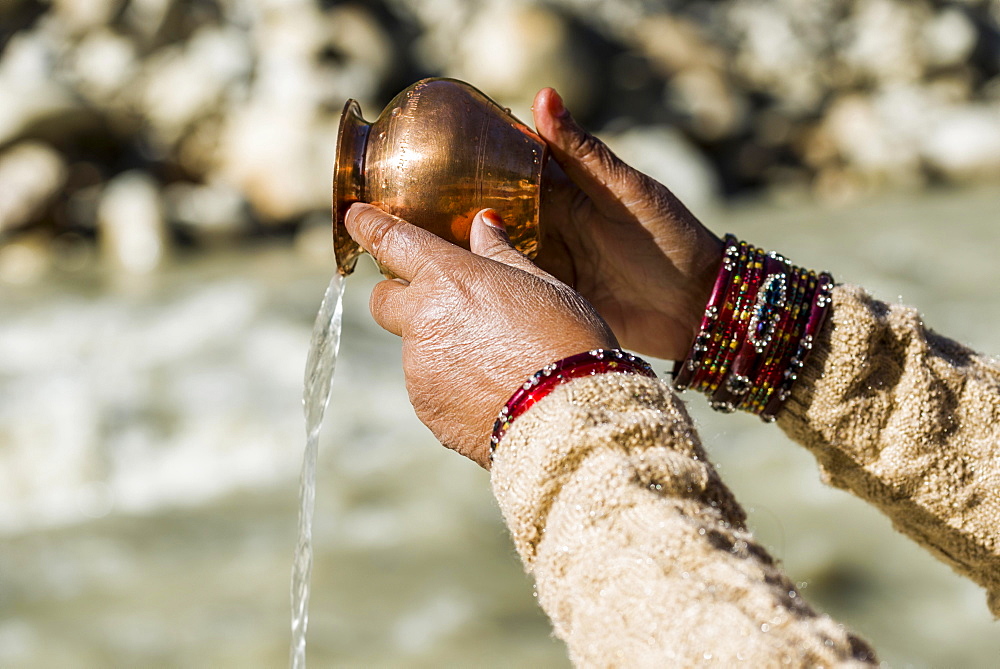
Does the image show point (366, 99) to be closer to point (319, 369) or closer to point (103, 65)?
point (103, 65)

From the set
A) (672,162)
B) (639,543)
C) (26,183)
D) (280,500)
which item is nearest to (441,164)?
(639,543)

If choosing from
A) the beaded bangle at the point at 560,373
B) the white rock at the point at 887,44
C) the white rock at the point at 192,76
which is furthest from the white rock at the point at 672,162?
the beaded bangle at the point at 560,373

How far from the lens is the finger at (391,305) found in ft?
4.39

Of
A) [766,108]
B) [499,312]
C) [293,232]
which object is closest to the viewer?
[499,312]

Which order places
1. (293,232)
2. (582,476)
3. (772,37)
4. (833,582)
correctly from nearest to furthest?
(582,476) < (833,582) < (293,232) < (772,37)

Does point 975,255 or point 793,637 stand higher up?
point 975,255

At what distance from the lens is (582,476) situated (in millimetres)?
1012

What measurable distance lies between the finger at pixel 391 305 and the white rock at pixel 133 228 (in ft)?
22.3

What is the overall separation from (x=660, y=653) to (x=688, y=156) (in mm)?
8256

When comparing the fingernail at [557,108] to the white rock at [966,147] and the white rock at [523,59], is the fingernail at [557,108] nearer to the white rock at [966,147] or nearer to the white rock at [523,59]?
the white rock at [523,59]

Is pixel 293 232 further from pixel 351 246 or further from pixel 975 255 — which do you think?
pixel 351 246

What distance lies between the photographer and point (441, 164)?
4.81 ft

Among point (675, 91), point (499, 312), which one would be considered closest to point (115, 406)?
point (499, 312)

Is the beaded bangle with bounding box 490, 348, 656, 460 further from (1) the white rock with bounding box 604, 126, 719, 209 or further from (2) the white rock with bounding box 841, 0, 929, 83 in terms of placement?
(2) the white rock with bounding box 841, 0, 929, 83
